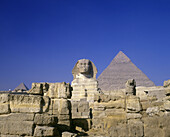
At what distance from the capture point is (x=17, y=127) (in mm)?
4277

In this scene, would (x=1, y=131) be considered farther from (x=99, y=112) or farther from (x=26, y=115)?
(x=99, y=112)

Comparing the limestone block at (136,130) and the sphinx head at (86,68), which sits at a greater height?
the sphinx head at (86,68)

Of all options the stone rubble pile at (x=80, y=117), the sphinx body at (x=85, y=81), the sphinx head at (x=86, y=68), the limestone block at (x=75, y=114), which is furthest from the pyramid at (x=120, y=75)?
the stone rubble pile at (x=80, y=117)

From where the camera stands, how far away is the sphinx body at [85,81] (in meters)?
15.0

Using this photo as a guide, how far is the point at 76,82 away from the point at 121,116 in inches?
402

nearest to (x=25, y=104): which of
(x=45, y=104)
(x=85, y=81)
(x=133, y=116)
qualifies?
(x=45, y=104)

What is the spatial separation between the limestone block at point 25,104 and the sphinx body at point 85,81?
10076 millimetres

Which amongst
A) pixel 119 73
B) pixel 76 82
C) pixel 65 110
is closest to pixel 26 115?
pixel 65 110

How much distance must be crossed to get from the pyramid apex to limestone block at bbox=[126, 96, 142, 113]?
5657cm

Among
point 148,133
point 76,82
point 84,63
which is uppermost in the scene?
point 84,63

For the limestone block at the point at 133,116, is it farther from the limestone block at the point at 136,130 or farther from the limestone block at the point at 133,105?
the limestone block at the point at 136,130

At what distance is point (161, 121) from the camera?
4.29 meters

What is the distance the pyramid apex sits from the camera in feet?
202

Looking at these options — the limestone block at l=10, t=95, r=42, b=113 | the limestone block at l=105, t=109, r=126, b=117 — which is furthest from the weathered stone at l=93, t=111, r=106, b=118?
the limestone block at l=10, t=95, r=42, b=113
